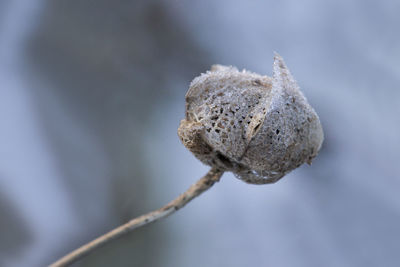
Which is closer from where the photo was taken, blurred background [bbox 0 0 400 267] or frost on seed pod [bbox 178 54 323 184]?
frost on seed pod [bbox 178 54 323 184]

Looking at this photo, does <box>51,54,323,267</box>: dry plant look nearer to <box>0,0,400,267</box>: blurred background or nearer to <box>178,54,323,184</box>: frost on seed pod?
<box>178,54,323,184</box>: frost on seed pod

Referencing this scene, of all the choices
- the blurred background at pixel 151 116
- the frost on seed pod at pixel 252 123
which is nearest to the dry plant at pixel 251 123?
the frost on seed pod at pixel 252 123

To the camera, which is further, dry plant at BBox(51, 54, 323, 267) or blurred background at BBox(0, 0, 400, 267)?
blurred background at BBox(0, 0, 400, 267)

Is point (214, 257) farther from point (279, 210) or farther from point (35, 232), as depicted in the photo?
point (35, 232)

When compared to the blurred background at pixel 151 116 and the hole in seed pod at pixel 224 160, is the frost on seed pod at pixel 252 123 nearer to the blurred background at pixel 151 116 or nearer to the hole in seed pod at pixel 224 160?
the hole in seed pod at pixel 224 160

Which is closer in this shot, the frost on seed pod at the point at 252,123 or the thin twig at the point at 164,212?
the frost on seed pod at the point at 252,123

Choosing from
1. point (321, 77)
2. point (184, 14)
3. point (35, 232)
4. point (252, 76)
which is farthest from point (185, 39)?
point (35, 232)

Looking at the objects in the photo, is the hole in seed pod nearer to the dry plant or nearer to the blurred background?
the dry plant

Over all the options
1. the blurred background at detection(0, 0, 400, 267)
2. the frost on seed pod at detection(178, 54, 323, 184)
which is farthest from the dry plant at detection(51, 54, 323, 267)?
the blurred background at detection(0, 0, 400, 267)
